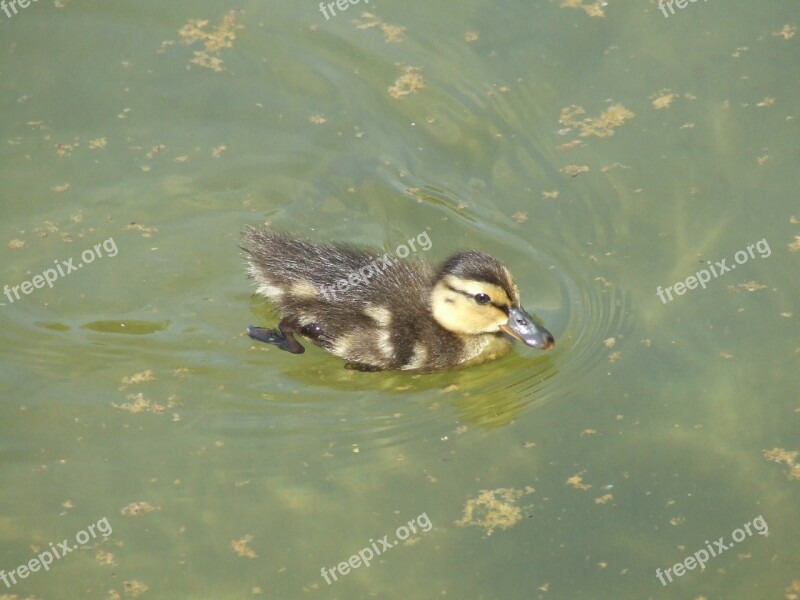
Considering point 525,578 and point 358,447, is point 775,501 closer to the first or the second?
point 525,578

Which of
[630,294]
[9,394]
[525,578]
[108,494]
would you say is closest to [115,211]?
[9,394]

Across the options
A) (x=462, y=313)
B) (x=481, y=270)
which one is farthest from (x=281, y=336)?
(x=481, y=270)

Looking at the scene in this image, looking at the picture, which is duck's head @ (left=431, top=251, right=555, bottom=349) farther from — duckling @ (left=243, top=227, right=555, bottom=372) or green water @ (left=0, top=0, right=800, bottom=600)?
green water @ (left=0, top=0, right=800, bottom=600)

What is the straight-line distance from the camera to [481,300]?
448 centimetres

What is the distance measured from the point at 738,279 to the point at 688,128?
3.15ft

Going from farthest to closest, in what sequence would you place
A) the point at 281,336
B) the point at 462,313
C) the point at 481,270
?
the point at 281,336, the point at 462,313, the point at 481,270

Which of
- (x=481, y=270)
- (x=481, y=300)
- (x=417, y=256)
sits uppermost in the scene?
(x=481, y=270)

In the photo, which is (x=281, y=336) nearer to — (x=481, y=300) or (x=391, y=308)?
(x=391, y=308)

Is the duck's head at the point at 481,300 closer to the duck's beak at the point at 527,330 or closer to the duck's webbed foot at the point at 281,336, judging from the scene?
the duck's beak at the point at 527,330

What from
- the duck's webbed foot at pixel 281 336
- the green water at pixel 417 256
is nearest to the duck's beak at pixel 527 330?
the green water at pixel 417 256

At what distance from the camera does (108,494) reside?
398 cm

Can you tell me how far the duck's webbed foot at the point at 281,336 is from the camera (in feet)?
15.1

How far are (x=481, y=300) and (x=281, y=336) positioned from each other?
0.79 metres

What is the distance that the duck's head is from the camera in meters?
4.43
